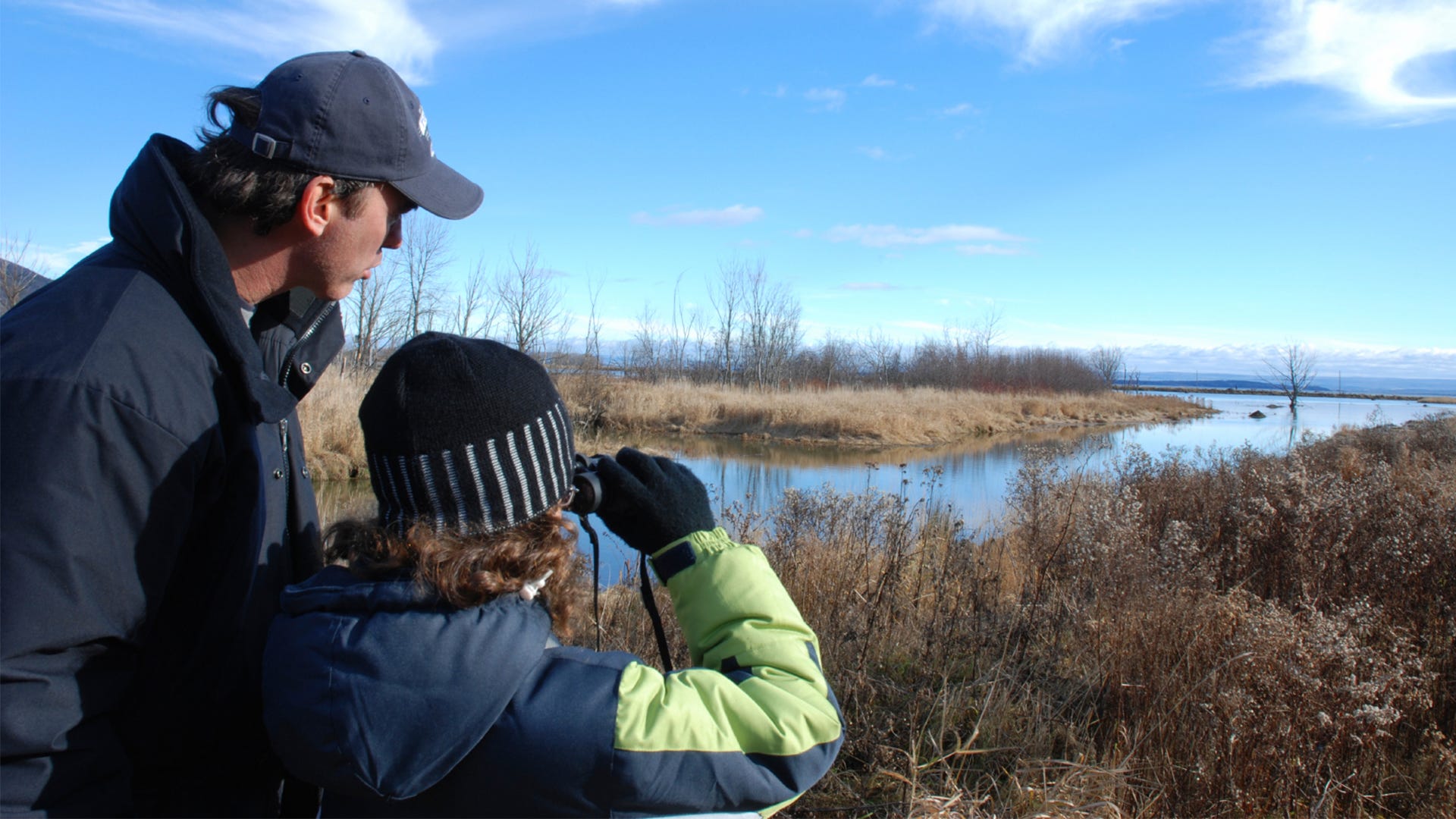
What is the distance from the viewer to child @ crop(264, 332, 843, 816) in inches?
42.1

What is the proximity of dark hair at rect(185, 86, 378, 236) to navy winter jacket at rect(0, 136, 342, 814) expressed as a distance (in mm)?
54

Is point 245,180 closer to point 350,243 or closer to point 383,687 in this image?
point 350,243

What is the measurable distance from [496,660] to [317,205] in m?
0.79

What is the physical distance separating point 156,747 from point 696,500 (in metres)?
0.87

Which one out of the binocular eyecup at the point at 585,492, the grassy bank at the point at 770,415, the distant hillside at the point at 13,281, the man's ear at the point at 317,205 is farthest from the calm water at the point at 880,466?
the distant hillside at the point at 13,281

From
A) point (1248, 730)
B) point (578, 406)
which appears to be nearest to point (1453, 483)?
point (1248, 730)

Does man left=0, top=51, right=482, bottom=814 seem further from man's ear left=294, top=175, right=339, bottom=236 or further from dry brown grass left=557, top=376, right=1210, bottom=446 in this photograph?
dry brown grass left=557, top=376, right=1210, bottom=446

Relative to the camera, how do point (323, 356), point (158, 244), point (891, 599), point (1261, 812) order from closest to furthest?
point (158, 244) < point (323, 356) < point (1261, 812) < point (891, 599)

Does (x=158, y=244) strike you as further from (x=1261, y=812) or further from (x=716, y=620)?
(x=1261, y=812)

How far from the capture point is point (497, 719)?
110 cm

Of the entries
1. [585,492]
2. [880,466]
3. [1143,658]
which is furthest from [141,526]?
[880,466]

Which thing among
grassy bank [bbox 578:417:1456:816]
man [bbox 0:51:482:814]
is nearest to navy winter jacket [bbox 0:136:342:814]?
man [bbox 0:51:482:814]

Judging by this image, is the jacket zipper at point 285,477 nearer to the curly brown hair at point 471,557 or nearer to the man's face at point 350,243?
the curly brown hair at point 471,557

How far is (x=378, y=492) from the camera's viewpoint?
1269 millimetres
